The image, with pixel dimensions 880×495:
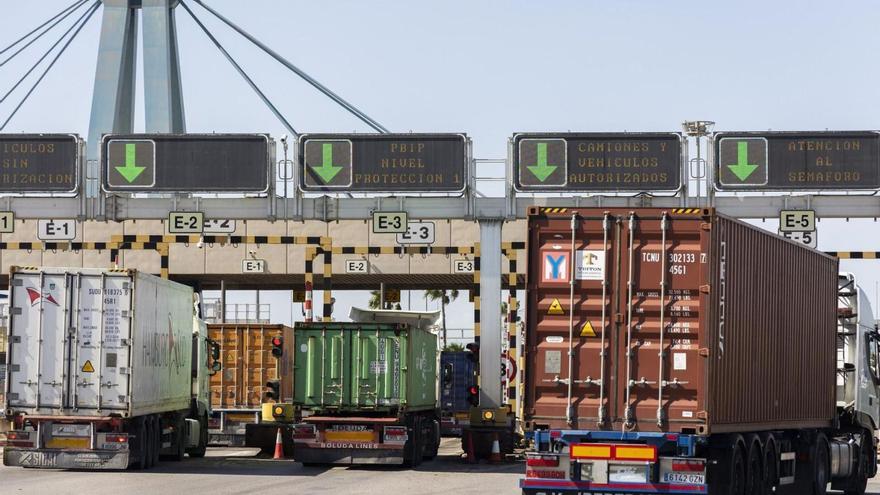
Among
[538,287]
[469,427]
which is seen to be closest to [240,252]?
[469,427]

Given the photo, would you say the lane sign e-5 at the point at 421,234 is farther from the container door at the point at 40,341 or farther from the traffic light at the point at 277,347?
the container door at the point at 40,341

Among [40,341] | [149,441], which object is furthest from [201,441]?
[40,341]

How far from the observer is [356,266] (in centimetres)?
6550

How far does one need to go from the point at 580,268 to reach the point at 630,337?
95 cm

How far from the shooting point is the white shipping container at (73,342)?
25.2m

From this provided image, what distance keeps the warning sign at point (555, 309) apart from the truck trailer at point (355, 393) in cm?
963

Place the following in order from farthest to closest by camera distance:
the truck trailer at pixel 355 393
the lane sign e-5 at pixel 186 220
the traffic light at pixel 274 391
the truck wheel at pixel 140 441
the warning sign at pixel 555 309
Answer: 1. the lane sign e-5 at pixel 186 220
2. the traffic light at pixel 274 391
3. the truck trailer at pixel 355 393
4. the truck wheel at pixel 140 441
5. the warning sign at pixel 555 309

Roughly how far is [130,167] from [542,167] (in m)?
7.98

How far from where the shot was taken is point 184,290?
2950 centimetres

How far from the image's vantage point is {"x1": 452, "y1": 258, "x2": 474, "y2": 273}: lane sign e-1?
6405 cm

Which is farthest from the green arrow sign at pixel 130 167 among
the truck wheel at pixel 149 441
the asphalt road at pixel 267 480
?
the truck wheel at pixel 149 441

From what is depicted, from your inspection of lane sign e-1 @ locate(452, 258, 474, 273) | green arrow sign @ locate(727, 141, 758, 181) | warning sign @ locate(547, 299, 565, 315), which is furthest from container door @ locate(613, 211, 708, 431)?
lane sign e-1 @ locate(452, 258, 474, 273)

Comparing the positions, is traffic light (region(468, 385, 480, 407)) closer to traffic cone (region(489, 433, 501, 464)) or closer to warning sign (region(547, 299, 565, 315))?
traffic cone (region(489, 433, 501, 464))

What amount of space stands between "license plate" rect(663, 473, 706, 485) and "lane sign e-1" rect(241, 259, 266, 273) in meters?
48.8
